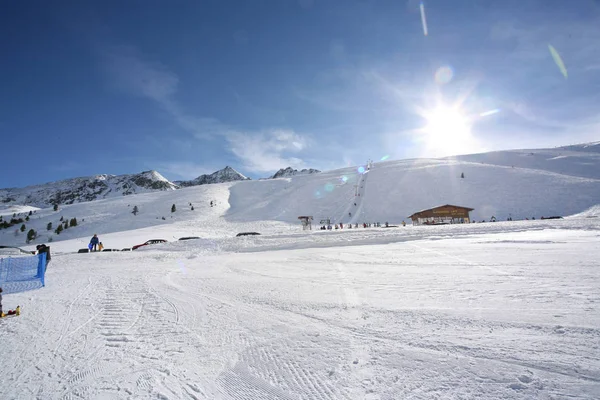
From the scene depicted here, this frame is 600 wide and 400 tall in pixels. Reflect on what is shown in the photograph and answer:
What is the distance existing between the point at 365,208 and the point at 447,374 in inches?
1985

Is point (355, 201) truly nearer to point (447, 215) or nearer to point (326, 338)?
point (447, 215)

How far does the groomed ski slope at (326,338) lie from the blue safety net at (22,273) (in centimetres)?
206

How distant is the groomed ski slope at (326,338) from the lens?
2.86 m

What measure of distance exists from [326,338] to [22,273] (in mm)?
12125

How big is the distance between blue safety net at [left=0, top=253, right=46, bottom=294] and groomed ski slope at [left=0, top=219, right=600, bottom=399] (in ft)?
6.75

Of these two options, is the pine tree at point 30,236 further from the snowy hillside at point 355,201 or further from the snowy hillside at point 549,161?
the snowy hillside at point 549,161

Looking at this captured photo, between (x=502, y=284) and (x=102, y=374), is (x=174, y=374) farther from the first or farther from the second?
(x=502, y=284)

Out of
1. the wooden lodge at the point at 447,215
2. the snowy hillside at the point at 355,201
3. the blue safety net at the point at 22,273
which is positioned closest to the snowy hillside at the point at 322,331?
the blue safety net at the point at 22,273

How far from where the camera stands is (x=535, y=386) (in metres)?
2.56

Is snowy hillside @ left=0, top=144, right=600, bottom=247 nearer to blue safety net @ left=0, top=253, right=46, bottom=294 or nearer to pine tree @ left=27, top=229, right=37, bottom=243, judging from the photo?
pine tree @ left=27, top=229, right=37, bottom=243

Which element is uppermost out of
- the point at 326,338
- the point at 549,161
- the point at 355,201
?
the point at 549,161

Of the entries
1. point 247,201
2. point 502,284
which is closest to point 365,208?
point 247,201

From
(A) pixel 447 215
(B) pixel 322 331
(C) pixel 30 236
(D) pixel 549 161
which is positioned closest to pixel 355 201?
(A) pixel 447 215

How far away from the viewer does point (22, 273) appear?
1017 centimetres
